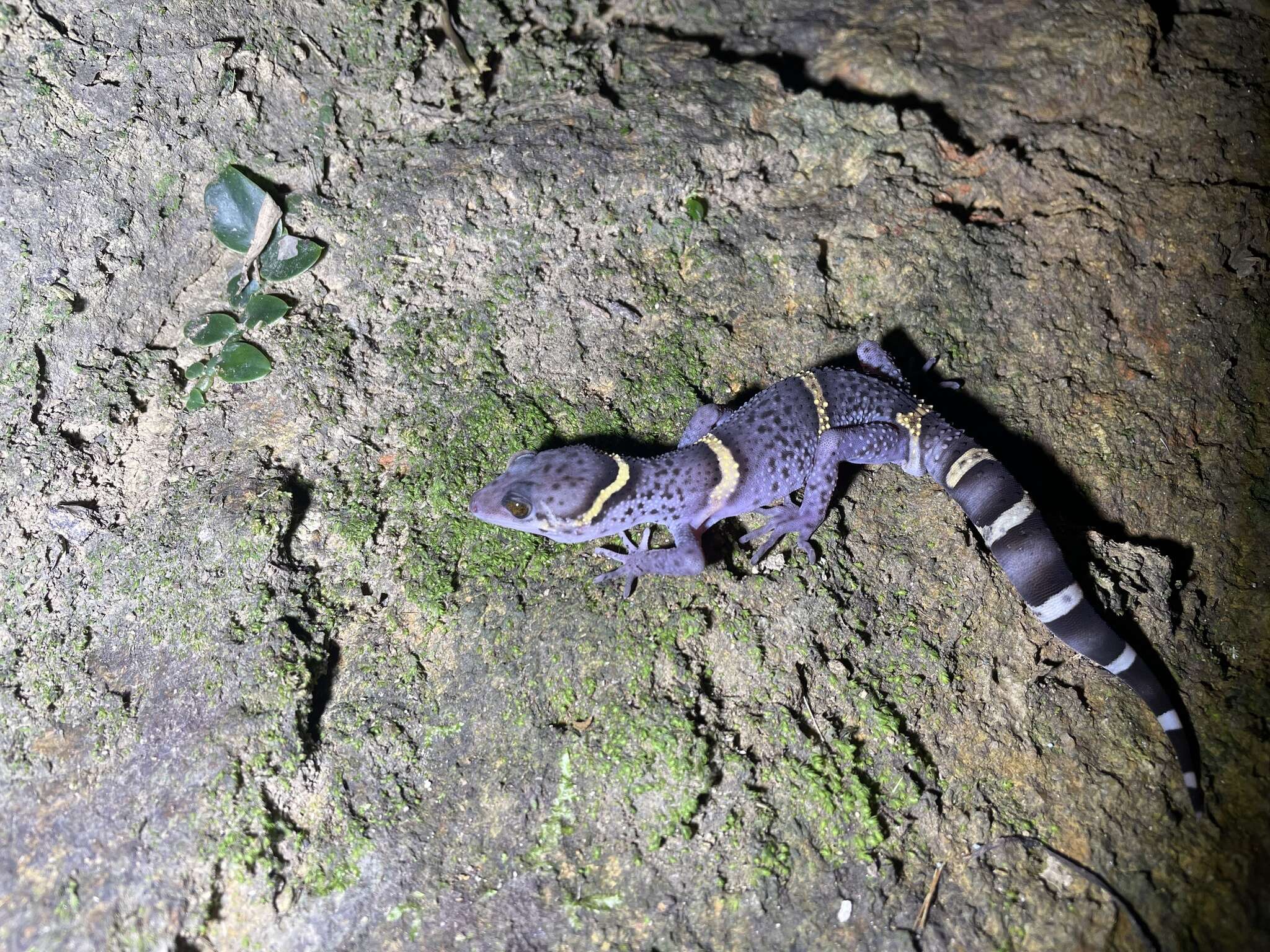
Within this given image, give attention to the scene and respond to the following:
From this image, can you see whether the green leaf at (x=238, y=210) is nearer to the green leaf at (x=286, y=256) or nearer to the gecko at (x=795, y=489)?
the green leaf at (x=286, y=256)

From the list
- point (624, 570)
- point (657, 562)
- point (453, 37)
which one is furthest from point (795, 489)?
point (453, 37)

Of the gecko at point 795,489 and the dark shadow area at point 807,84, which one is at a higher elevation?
the dark shadow area at point 807,84

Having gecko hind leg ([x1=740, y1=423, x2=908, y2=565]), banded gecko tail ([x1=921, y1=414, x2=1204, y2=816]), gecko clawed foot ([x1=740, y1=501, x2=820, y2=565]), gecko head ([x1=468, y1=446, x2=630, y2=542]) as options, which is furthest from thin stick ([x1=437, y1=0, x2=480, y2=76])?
banded gecko tail ([x1=921, y1=414, x2=1204, y2=816])

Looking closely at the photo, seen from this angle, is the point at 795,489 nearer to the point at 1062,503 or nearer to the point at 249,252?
the point at 1062,503

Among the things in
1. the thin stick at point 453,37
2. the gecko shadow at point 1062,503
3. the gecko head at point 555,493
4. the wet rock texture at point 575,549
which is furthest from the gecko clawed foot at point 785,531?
the thin stick at point 453,37

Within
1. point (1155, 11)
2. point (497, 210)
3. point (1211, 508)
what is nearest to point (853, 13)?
point (1155, 11)

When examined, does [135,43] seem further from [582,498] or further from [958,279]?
[958,279]
